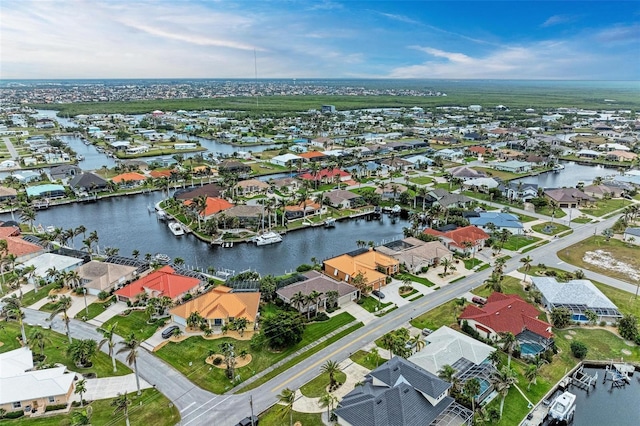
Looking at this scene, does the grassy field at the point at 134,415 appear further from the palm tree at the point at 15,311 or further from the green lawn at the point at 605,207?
the green lawn at the point at 605,207

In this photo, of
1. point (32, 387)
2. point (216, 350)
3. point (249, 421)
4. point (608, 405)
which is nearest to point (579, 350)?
point (608, 405)

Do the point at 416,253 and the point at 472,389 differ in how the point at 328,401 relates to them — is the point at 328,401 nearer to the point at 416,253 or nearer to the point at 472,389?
the point at 472,389

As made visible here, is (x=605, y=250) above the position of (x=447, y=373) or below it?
below

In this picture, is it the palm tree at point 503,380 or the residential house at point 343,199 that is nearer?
the palm tree at point 503,380

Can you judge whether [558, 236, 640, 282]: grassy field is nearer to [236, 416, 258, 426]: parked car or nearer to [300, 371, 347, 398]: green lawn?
[300, 371, 347, 398]: green lawn

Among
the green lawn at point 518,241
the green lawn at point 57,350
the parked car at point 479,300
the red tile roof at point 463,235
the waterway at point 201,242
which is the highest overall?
the red tile roof at point 463,235

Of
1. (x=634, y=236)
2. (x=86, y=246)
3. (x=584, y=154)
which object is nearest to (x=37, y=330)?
(x=86, y=246)

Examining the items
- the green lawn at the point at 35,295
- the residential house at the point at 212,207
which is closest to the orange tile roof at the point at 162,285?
the green lawn at the point at 35,295
